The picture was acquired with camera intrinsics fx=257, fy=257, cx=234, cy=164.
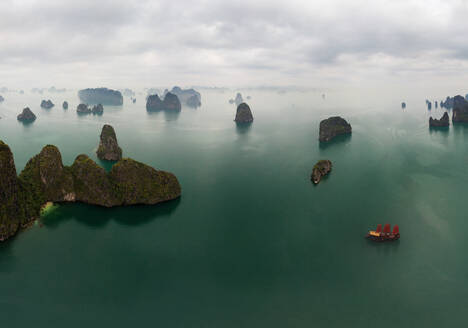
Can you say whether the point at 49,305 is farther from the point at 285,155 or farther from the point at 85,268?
the point at 285,155

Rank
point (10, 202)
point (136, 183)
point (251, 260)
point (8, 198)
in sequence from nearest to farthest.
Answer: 1. point (251, 260)
2. point (8, 198)
3. point (10, 202)
4. point (136, 183)

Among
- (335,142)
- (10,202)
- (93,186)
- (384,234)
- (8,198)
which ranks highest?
(335,142)

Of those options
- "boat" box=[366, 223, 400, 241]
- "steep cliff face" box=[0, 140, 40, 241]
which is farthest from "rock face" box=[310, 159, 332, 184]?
"steep cliff face" box=[0, 140, 40, 241]

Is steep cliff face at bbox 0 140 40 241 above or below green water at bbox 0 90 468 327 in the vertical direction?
above

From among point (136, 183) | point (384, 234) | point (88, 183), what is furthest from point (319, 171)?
point (88, 183)

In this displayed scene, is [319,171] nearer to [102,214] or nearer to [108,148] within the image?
[102,214]

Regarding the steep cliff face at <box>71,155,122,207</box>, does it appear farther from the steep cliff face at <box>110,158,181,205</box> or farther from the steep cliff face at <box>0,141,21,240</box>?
the steep cliff face at <box>0,141,21,240</box>
